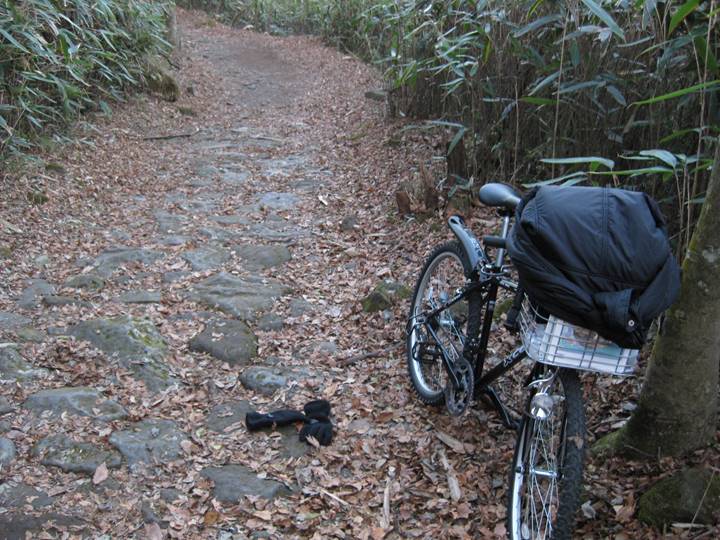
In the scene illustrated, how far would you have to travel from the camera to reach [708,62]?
2920 mm

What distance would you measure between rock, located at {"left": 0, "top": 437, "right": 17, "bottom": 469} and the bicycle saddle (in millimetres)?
2344

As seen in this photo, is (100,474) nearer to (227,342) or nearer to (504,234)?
(227,342)

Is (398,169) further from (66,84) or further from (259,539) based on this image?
(259,539)

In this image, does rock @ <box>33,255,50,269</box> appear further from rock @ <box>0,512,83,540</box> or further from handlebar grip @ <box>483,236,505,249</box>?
handlebar grip @ <box>483,236,505,249</box>

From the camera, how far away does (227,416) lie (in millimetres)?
3332

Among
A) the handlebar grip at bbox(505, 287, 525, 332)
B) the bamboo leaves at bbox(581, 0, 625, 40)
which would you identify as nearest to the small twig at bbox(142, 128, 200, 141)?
the bamboo leaves at bbox(581, 0, 625, 40)

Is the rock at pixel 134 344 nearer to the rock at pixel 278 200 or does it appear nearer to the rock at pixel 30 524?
the rock at pixel 30 524

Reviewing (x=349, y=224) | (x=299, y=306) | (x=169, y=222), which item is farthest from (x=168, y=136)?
(x=299, y=306)

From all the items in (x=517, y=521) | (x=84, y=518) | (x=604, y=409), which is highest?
(x=604, y=409)

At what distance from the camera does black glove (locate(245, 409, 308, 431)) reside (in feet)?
10.5

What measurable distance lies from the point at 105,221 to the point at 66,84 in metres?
1.77

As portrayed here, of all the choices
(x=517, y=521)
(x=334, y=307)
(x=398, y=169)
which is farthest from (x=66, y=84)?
Answer: (x=517, y=521)

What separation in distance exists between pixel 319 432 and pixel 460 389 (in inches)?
27.4

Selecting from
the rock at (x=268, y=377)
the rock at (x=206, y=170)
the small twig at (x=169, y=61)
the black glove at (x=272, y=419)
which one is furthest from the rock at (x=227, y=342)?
the small twig at (x=169, y=61)
